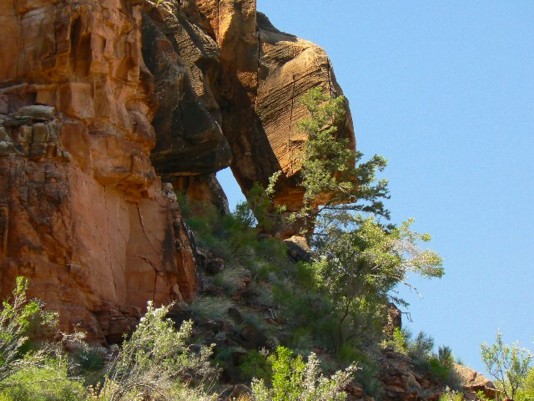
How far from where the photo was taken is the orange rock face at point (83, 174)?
1520 centimetres

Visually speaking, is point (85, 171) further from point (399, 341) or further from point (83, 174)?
point (399, 341)

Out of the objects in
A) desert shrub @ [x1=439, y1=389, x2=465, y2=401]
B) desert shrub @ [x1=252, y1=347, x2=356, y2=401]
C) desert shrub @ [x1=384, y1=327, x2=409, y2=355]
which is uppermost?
desert shrub @ [x1=384, y1=327, x2=409, y2=355]

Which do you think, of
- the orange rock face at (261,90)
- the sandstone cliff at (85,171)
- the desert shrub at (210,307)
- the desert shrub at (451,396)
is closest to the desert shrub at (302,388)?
the sandstone cliff at (85,171)

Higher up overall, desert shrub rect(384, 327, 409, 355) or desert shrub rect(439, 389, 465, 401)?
desert shrub rect(384, 327, 409, 355)

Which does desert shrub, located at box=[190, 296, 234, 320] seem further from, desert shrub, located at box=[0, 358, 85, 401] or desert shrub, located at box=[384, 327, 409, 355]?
desert shrub, located at box=[0, 358, 85, 401]

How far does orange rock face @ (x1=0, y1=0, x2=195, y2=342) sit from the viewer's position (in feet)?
49.9

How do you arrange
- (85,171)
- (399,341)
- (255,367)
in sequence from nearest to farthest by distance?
(255,367) < (85,171) < (399,341)

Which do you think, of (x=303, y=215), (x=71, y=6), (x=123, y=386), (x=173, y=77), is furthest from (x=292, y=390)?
(x=303, y=215)

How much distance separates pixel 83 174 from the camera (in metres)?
16.4

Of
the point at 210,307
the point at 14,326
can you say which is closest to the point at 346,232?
the point at 210,307

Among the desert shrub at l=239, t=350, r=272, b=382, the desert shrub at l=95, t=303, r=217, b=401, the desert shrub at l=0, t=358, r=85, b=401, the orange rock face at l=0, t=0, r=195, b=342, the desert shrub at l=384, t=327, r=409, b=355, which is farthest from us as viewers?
the desert shrub at l=384, t=327, r=409, b=355

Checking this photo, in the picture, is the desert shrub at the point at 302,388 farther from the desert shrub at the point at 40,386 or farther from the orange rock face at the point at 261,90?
the orange rock face at the point at 261,90

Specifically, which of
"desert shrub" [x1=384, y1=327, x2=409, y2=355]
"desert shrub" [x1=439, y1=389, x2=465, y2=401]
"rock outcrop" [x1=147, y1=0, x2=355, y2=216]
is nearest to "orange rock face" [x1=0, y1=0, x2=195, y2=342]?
"desert shrub" [x1=439, y1=389, x2=465, y2=401]

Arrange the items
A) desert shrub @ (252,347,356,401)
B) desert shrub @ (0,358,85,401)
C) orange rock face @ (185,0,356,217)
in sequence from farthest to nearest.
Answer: orange rock face @ (185,0,356,217) < desert shrub @ (252,347,356,401) < desert shrub @ (0,358,85,401)
